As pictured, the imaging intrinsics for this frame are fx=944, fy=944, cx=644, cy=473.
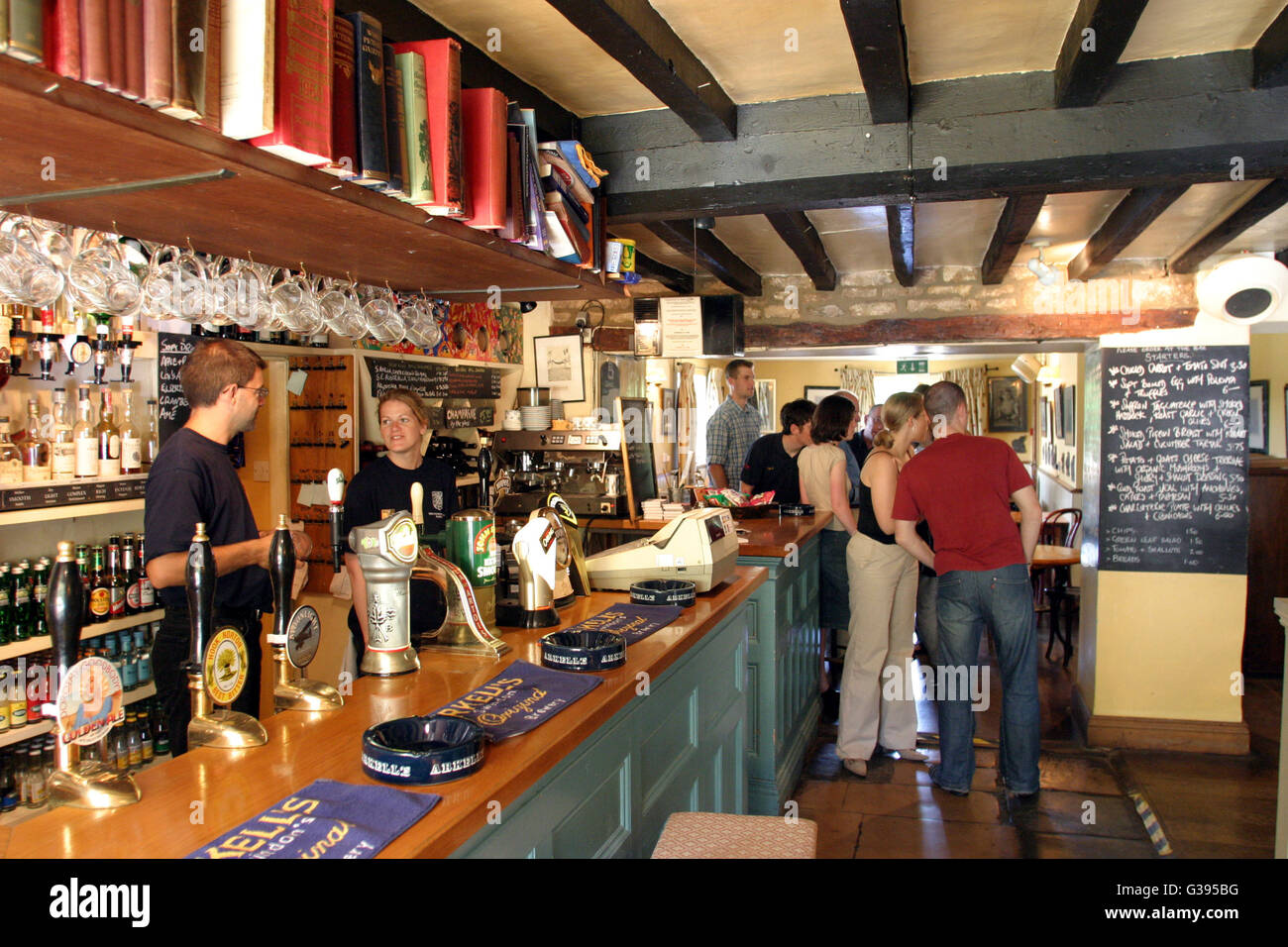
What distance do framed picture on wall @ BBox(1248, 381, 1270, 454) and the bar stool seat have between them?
7816 mm

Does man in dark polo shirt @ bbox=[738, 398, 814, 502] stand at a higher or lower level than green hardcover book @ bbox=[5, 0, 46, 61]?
lower

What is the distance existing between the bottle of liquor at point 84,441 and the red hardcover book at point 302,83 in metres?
2.23

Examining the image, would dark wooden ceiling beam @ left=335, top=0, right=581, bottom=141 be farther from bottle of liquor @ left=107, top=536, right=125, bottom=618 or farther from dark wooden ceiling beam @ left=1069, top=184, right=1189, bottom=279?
bottle of liquor @ left=107, top=536, right=125, bottom=618

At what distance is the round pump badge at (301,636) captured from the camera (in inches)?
76.7

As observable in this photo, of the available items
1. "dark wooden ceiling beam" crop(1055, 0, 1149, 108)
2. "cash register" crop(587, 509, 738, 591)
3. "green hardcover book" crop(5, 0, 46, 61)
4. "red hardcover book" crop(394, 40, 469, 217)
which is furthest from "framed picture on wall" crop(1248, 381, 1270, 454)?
"green hardcover book" crop(5, 0, 46, 61)

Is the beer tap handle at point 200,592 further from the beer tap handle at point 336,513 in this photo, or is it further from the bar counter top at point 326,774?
the beer tap handle at point 336,513

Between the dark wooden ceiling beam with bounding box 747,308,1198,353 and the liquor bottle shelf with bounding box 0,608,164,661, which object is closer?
the liquor bottle shelf with bounding box 0,608,164,661

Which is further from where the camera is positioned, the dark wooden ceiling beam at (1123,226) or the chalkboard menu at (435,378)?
the chalkboard menu at (435,378)

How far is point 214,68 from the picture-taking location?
1652 millimetres

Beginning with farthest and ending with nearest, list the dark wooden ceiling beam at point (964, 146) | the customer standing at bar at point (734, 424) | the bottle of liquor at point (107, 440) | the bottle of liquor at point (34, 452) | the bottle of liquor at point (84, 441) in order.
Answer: the customer standing at bar at point (734, 424)
the bottle of liquor at point (107, 440)
the bottle of liquor at point (84, 441)
the bottle of liquor at point (34, 452)
the dark wooden ceiling beam at point (964, 146)

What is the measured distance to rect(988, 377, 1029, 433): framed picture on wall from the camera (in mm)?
13906

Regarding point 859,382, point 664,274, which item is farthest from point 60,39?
point 859,382

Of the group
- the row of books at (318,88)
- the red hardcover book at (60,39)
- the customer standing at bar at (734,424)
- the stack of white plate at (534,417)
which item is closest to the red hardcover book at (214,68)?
the row of books at (318,88)

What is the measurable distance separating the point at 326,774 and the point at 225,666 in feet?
1.11
